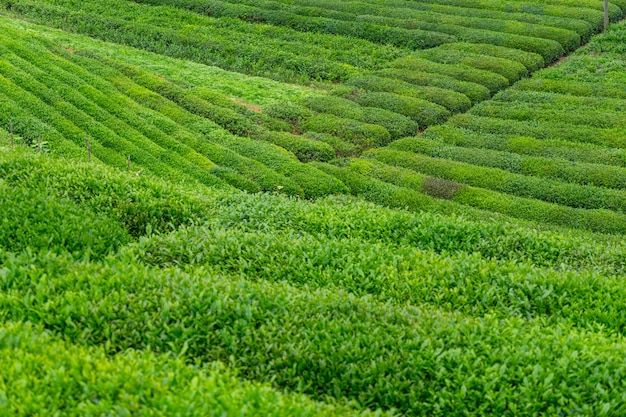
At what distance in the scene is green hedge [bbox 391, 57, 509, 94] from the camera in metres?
40.2

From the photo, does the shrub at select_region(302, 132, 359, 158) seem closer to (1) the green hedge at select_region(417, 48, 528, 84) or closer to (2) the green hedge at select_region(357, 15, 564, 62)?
(1) the green hedge at select_region(417, 48, 528, 84)

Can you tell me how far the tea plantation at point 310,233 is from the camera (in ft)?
37.0

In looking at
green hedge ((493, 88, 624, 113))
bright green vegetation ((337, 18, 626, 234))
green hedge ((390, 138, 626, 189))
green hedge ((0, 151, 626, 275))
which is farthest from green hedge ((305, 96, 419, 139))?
green hedge ((0, 151, 626, 275))

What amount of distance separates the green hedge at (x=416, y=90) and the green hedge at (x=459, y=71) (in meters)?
2.29

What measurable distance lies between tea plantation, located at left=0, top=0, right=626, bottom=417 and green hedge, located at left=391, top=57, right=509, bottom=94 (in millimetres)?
149

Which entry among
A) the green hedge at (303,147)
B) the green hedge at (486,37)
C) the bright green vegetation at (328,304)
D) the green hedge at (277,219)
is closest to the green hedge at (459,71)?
the green hedge at (486,37)

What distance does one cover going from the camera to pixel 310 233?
18609mm

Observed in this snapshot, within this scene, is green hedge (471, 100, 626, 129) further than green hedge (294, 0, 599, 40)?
No

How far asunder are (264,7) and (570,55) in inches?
788

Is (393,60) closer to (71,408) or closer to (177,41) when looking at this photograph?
(177,41)

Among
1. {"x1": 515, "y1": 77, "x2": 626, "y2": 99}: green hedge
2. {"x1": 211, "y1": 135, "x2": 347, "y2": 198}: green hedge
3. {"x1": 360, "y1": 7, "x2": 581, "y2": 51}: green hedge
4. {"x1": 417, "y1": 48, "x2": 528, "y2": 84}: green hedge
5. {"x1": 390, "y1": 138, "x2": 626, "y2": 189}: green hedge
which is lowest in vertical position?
{"x1": 211, "y1": 135, "x2": 347, "y2": 198}: green hedge

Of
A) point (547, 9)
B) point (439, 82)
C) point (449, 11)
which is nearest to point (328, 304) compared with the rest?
point (439, 82)

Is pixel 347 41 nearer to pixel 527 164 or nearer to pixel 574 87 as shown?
pixel 574 87

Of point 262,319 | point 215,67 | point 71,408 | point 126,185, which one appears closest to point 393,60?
point 215,67
